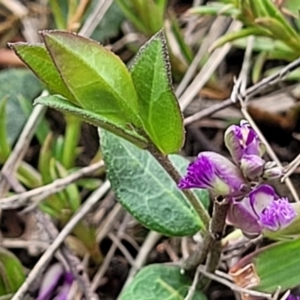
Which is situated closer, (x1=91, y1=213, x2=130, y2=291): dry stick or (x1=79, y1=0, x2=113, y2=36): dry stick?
(x1=91, y1=213, x2=130, y2=291): dry stick

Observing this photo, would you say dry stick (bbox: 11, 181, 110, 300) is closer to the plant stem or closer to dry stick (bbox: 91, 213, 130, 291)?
dry stick (bbox: 91, 213, 130, 291)

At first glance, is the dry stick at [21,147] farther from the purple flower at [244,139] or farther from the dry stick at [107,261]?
the purple flower at [244,139]

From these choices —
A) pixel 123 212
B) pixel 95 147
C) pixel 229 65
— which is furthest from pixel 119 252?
pixel 229 65

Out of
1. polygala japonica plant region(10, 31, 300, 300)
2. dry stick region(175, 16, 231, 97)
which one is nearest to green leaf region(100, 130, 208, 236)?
polygala japonica plant region(10, 31, 300, 300)

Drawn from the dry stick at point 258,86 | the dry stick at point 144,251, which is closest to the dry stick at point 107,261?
the dry stick at point 144,251

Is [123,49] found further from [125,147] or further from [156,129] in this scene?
[156,129]
